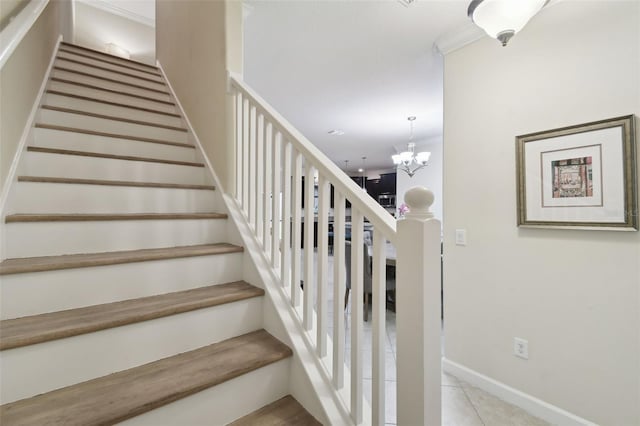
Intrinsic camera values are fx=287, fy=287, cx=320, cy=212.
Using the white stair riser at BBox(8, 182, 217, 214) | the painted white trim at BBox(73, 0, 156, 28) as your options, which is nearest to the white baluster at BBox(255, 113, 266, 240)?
the white stair riser at BBox(8, 182, 217, 214)

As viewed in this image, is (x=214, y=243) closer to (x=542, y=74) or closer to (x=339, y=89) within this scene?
(x=542, y=74)

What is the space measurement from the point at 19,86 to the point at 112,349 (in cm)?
143

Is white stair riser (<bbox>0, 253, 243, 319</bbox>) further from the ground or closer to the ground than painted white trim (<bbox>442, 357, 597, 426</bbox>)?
further from the ground

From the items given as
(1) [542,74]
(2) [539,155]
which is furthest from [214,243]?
(1) [542,74]

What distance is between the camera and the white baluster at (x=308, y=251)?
4.03 ft

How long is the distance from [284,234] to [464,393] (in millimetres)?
1768

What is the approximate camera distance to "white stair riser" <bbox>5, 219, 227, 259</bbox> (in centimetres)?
120

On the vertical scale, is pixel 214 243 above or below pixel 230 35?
below

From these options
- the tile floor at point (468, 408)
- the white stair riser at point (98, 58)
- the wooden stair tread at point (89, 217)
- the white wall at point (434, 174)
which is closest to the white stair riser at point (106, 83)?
the white stair riser at point (98, 58)

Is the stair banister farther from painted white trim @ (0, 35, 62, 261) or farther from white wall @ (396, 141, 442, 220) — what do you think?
white wall @ (396, 141, 442, 220)

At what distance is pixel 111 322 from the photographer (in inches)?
39.2

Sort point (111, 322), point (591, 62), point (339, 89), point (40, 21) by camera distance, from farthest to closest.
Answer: point (339, 89), point (40, 21), point (591, 62), point (111, 322)

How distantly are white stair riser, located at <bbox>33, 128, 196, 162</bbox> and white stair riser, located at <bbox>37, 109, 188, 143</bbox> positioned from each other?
0.67 feet

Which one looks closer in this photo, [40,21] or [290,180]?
[290,180]
